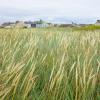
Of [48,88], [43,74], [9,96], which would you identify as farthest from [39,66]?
[9,96]

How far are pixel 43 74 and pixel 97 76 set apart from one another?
33 cm

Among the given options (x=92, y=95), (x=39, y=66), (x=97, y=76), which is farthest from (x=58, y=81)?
(x=39, y=66)

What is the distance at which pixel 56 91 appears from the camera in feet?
4.64

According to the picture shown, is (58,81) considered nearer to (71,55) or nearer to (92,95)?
(92,95)

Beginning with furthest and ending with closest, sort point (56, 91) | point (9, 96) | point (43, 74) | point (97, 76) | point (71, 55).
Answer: point (71, 55) → point (43, 74) → point (97, 76) → point (56, 91) → point (9, 96)

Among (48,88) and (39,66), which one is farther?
(39,66)

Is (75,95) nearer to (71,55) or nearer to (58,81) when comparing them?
(58,81)

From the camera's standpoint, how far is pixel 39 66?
1.81m

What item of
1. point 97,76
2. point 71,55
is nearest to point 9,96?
point 97,76

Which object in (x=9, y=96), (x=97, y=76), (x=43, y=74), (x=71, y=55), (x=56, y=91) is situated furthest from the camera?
(x=71, y=55)

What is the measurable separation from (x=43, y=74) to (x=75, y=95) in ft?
1.09

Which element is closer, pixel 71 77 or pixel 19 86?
pixel 19 86

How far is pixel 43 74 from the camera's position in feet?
5.59

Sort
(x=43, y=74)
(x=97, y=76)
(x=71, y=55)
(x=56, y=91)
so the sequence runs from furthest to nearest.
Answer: (x=71, y=55), (x=43, y=74), (x=97, y=76), (x=56, y=91)
